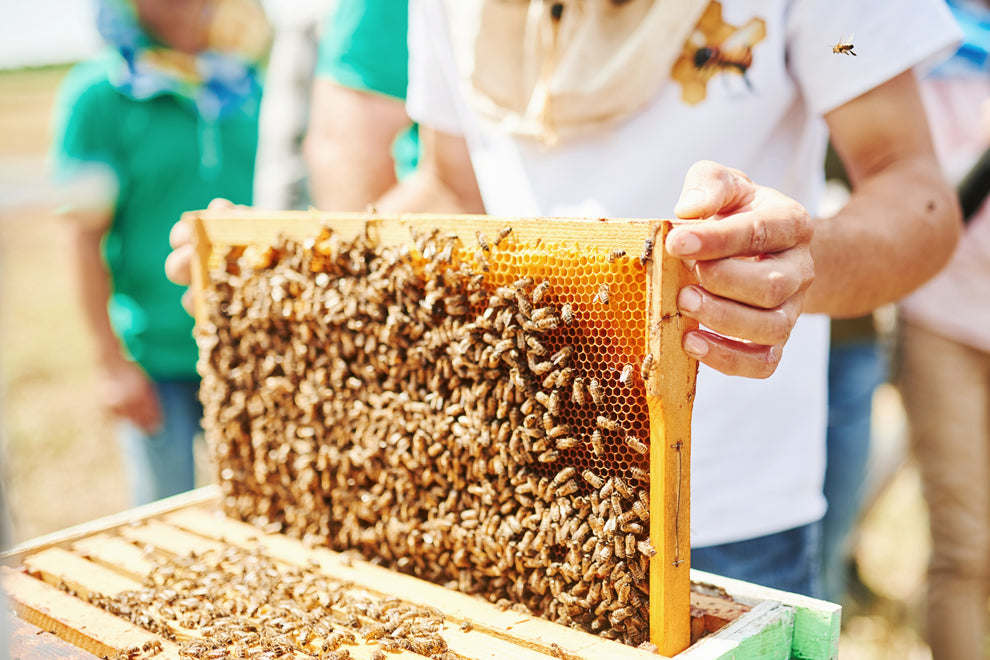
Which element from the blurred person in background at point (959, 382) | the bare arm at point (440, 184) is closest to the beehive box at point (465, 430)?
the bare arm at point (440, 184)

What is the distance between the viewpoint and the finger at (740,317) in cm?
172

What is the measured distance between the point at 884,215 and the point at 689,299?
1.01m

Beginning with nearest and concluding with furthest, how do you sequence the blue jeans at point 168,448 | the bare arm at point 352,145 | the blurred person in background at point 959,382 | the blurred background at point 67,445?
the blurred background at point 67,445, the bare arm at point 352,145, the blurred person in background at point 959,382, the blue jeans at point 168,448

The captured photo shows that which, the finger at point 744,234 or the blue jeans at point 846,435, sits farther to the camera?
the blue jeans at point 846,435

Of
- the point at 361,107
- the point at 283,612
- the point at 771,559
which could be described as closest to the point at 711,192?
the point at 283,612

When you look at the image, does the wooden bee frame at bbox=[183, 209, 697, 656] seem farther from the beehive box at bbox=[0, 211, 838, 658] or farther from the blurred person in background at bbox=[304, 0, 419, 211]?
the blurred person in background at bbox=[304, 0, 419, 211]

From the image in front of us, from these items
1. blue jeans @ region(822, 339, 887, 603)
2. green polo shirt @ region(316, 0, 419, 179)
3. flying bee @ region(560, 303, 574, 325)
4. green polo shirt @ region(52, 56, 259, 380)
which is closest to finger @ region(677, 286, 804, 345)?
flying bee @ region(560, 303, 574, 325)

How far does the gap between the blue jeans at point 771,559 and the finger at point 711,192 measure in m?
1.65

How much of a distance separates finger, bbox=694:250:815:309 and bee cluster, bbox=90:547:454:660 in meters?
1.12

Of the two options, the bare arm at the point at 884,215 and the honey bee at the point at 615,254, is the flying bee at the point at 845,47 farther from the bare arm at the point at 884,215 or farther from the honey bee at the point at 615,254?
the honey bee at the point at 615,254

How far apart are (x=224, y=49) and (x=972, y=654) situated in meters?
6.23

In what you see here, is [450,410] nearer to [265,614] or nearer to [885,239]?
[265,614]

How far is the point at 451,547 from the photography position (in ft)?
7.63

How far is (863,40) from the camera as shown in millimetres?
2434
